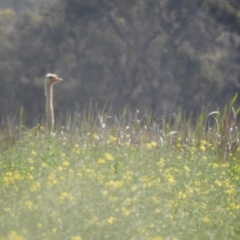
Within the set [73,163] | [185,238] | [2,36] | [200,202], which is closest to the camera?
[185,238]

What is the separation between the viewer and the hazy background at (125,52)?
24547 millimetres

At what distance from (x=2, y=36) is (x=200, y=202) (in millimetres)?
20605

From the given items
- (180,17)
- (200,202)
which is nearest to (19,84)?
(180,17)

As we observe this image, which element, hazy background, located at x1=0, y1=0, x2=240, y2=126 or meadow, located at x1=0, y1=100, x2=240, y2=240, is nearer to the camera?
meadow, located at x1=0, y1=100, x2=240, y2=240

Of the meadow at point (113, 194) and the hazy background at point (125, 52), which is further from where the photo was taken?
the hazy background at point (125, 52)

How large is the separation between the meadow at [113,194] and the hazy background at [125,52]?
14.4m

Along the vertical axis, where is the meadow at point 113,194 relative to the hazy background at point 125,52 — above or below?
above

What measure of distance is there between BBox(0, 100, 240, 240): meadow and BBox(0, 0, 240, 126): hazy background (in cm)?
1438

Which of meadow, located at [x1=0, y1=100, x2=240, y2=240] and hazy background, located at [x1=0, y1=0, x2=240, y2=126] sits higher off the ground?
meadow, located at [x1=0, y1=100, x2=240, y2=240]

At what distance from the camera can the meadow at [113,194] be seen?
492cm

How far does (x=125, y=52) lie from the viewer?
25953 millimetres

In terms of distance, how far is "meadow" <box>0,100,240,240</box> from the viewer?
194 inches

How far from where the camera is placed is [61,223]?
16.1ft

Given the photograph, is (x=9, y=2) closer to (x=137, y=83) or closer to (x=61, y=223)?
(x=137, y=83)
